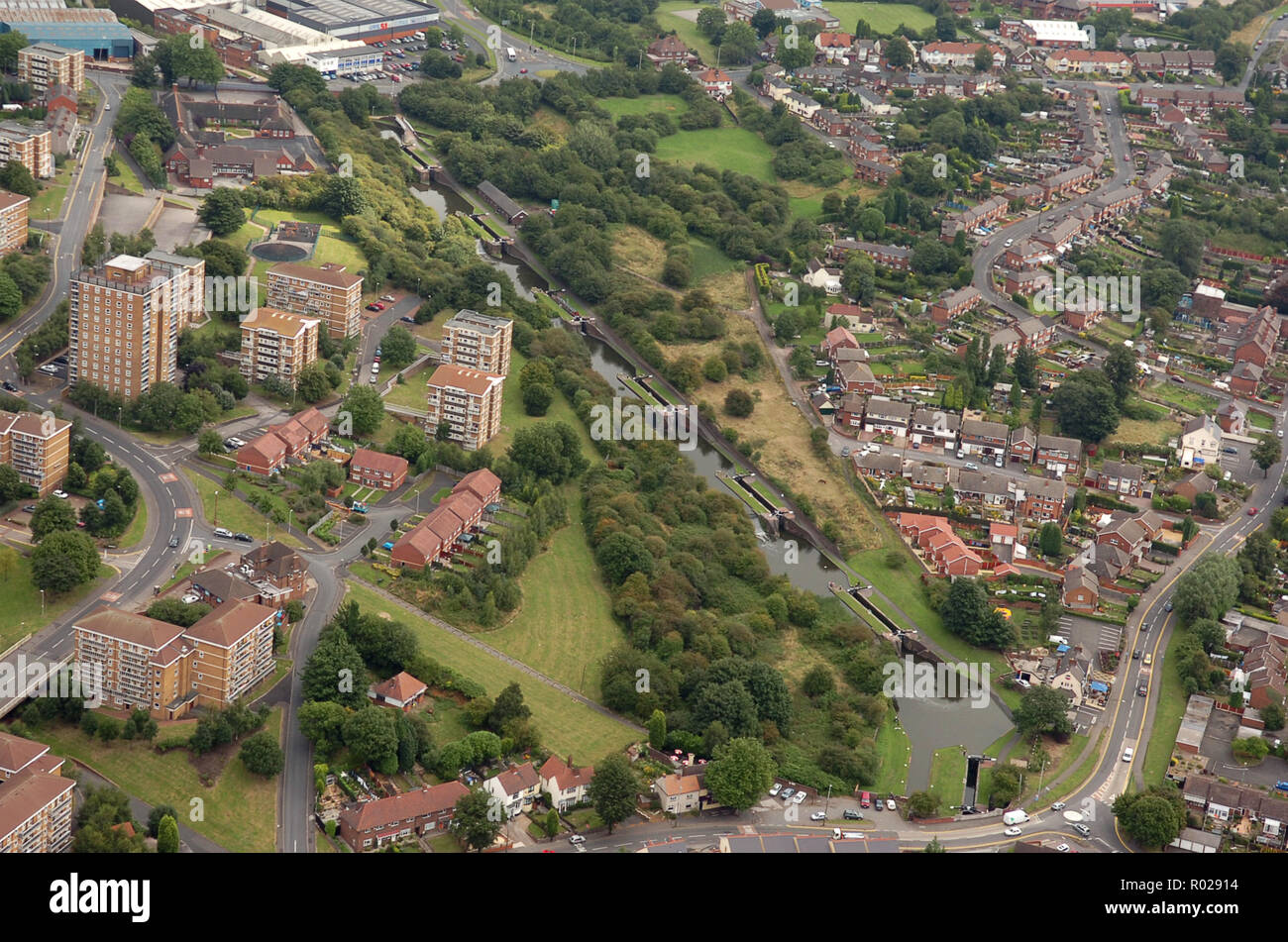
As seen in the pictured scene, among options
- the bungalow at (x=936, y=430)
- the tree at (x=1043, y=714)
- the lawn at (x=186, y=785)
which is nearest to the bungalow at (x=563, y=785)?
the lawn at (x=186, y=785)

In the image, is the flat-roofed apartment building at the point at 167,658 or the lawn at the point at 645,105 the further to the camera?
the lawn at the point at 645,105

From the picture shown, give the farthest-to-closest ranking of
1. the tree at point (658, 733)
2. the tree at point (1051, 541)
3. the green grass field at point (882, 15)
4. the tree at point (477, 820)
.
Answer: the green grass field at point (882, 15), the tree at point (1051, 541), the tree at point (658, 733), the tree at point (477, 820)

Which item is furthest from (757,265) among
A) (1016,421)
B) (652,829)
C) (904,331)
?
(652,829)

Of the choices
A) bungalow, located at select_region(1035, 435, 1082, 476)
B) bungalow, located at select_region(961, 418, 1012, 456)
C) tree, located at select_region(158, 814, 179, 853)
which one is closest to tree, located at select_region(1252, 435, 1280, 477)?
bungalow, located at select_region(1035, 435, 1082, 476)

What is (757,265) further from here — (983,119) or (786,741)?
(786,741)

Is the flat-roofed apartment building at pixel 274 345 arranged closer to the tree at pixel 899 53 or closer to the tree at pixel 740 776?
the tree at pixel 740 776

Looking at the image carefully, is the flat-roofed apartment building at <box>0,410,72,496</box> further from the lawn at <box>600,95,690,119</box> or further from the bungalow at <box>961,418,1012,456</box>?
the lawn at <box>600,95,690,119</box>
